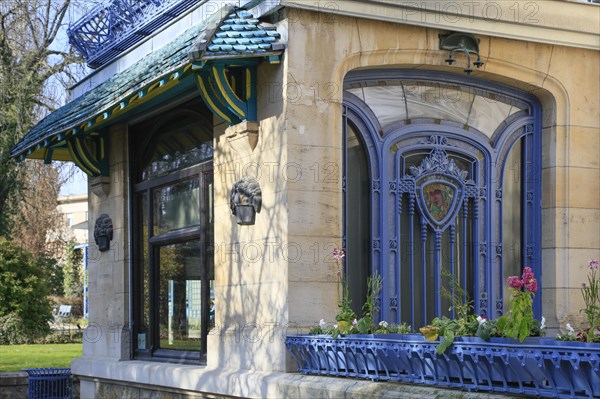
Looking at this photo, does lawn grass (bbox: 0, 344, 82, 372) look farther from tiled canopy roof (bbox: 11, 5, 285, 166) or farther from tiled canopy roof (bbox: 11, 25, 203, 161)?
tiled canopy roof (bbox: 11, 5, 285, 166)

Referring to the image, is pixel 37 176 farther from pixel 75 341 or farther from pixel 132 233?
pixel 132 233

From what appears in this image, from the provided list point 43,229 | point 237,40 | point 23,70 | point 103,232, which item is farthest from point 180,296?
point 43,229

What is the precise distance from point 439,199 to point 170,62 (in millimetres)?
3681

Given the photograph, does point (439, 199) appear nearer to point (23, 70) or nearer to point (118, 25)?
point (118, 25)

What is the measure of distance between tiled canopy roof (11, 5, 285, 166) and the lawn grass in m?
10.7


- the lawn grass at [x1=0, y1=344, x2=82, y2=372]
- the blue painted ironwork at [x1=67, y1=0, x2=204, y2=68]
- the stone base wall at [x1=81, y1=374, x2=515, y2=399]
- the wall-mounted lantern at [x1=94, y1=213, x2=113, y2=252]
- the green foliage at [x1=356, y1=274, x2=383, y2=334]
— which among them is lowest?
the lawn grass at [x1=0, y1=344, x2=82, y2=372]

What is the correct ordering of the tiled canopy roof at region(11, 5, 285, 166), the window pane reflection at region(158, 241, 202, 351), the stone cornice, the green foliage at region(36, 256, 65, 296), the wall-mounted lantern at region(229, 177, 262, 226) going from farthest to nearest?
the green foliage at region(36, 256, 65, 296), the window pane reflection at region(158, 241, 202, 351), the wall-mounted lantern at region(229, 177, 262, 226), the stone cornice, the tiled canopy roof at region(11, 5, 285, 166)

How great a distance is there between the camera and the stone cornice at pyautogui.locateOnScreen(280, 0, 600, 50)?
11344 mm

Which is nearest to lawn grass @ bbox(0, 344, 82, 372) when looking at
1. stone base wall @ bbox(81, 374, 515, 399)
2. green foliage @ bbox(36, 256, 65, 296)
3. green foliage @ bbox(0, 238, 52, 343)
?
green foliage @ bbox(0, 238, 52, 343)

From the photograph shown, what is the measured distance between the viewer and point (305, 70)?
36.6ft

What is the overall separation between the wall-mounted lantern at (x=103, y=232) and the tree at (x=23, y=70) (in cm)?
1078

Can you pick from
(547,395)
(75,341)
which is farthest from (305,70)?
(75,341)

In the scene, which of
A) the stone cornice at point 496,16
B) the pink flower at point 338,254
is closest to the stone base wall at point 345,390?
the pink flower at point 338,254

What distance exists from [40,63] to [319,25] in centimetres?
1742
